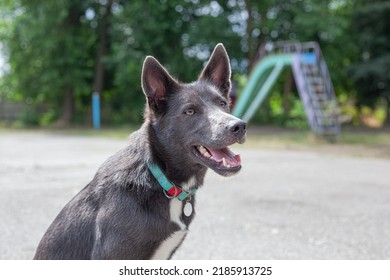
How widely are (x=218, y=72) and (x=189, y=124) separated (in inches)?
18.7

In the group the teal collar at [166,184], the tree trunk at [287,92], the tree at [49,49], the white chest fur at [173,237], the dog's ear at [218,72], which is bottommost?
the tree trunk at [287,92]

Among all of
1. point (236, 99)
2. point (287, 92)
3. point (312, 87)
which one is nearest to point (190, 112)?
point (312, 87)

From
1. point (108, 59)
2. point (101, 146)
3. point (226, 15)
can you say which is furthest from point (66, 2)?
point (101, 146)

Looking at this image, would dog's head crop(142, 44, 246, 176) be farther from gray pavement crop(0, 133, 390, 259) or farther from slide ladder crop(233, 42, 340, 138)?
slide ladder crop(233, 42, 340, 138)

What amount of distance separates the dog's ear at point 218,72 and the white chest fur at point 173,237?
2.70 ft

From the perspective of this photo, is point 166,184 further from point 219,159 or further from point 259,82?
point 259,82

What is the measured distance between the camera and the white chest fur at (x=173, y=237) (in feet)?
8.19

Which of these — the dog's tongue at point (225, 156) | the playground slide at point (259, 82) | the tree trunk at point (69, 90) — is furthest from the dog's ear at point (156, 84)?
the tree trunk at point (69, 90)

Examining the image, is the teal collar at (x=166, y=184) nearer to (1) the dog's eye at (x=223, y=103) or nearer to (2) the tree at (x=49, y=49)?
(1) the dog's eye at (x=223, y=103)

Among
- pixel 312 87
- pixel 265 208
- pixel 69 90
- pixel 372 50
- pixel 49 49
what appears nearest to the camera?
pixel 265 208

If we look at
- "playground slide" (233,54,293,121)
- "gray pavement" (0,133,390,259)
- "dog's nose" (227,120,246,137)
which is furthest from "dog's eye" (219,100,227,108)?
"playground slide" (233,54,293,121)

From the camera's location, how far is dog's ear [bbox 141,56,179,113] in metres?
2.54

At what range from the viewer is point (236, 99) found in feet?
74.6

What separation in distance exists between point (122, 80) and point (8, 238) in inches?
705
